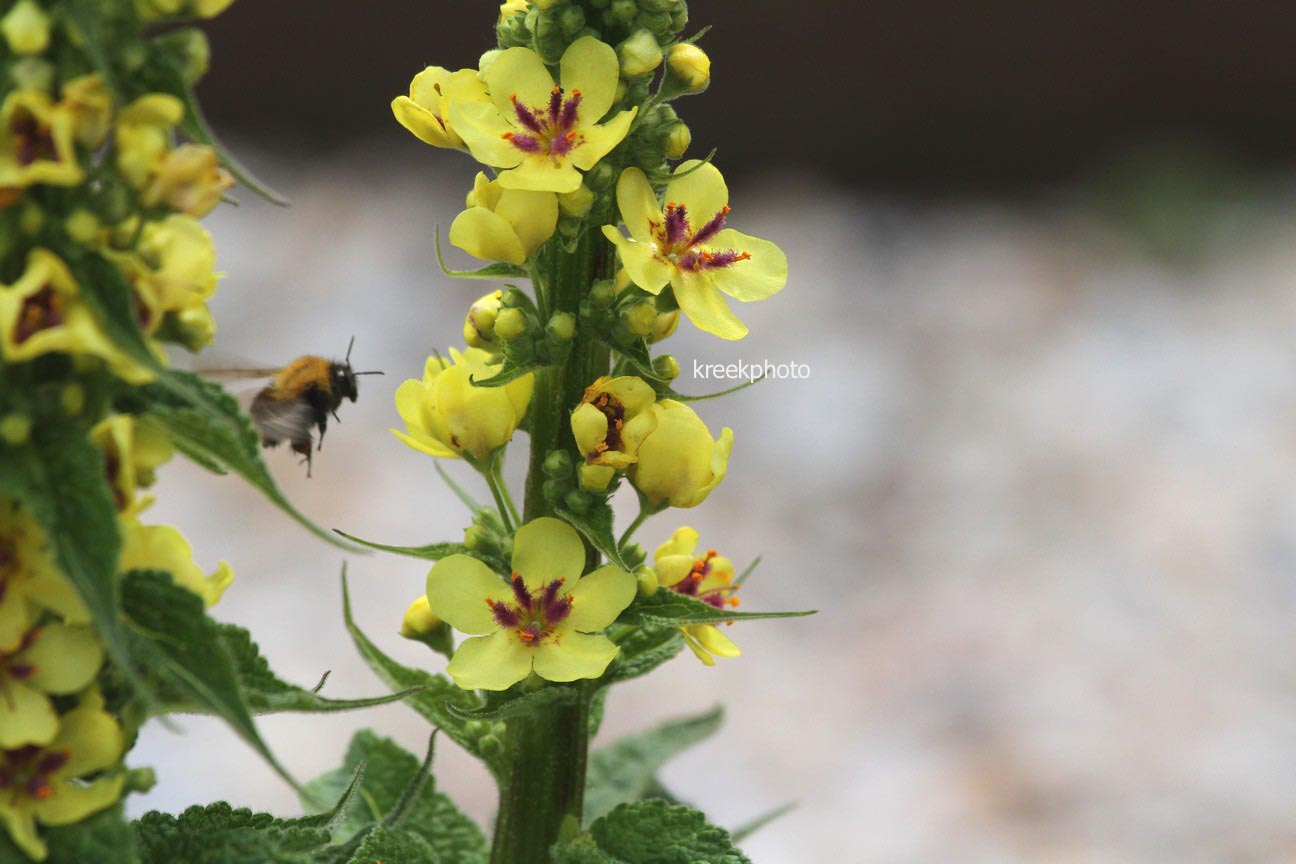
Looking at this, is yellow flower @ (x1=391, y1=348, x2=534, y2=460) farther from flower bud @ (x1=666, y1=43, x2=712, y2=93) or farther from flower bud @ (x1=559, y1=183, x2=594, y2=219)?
flower bud @ (x1=666, y1=43, x2=712, y2=93)

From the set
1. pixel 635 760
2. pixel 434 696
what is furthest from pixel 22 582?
pixel 635 760

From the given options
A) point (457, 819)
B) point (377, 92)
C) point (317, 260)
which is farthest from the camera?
point (377, 92)

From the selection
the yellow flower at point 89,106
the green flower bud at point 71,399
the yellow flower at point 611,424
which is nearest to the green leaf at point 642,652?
the yellow flower at point 611,424

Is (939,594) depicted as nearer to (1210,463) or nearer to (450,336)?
(1210,463)

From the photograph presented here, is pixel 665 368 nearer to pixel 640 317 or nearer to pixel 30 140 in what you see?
pixel 640 317

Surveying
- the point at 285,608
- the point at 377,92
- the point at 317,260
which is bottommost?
the point at 285,608

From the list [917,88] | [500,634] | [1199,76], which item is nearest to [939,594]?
[917,88]

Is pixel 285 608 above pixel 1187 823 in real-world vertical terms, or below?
above
